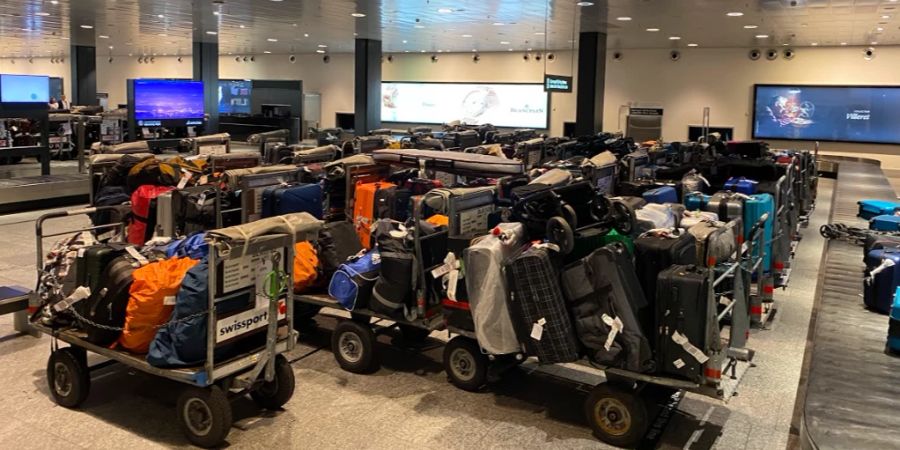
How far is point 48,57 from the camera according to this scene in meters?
37.8

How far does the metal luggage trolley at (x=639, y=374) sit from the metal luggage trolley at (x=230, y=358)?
1.20 m

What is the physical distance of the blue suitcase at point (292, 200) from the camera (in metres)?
6.52

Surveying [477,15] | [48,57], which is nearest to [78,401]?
[477,15]

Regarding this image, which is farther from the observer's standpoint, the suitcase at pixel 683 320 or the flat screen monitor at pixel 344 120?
the flat screen monitor at pixel 344 120

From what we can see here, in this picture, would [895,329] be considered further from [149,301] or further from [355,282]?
[149,301]

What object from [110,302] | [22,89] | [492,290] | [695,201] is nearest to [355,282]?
[492,290]

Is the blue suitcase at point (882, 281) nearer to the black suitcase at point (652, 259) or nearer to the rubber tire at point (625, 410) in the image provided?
the black suitcase at point (652, 259)

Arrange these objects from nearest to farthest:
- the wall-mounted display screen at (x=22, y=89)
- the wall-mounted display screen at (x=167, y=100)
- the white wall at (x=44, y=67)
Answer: the wall-mounted display screen at (x=22, y=89) < the wall-mounted display screen at (x=167, y=100) < the white wall at (x=44, y=67)

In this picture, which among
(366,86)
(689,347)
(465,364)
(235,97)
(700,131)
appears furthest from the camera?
(235,97)

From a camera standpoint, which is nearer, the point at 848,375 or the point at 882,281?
the point at 848,375

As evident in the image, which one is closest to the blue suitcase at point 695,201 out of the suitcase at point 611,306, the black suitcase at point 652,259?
the black suitcase at point 652,259

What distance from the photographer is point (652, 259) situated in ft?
13.8

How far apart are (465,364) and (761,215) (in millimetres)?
3358

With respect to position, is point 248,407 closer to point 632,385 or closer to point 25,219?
point 632,385
